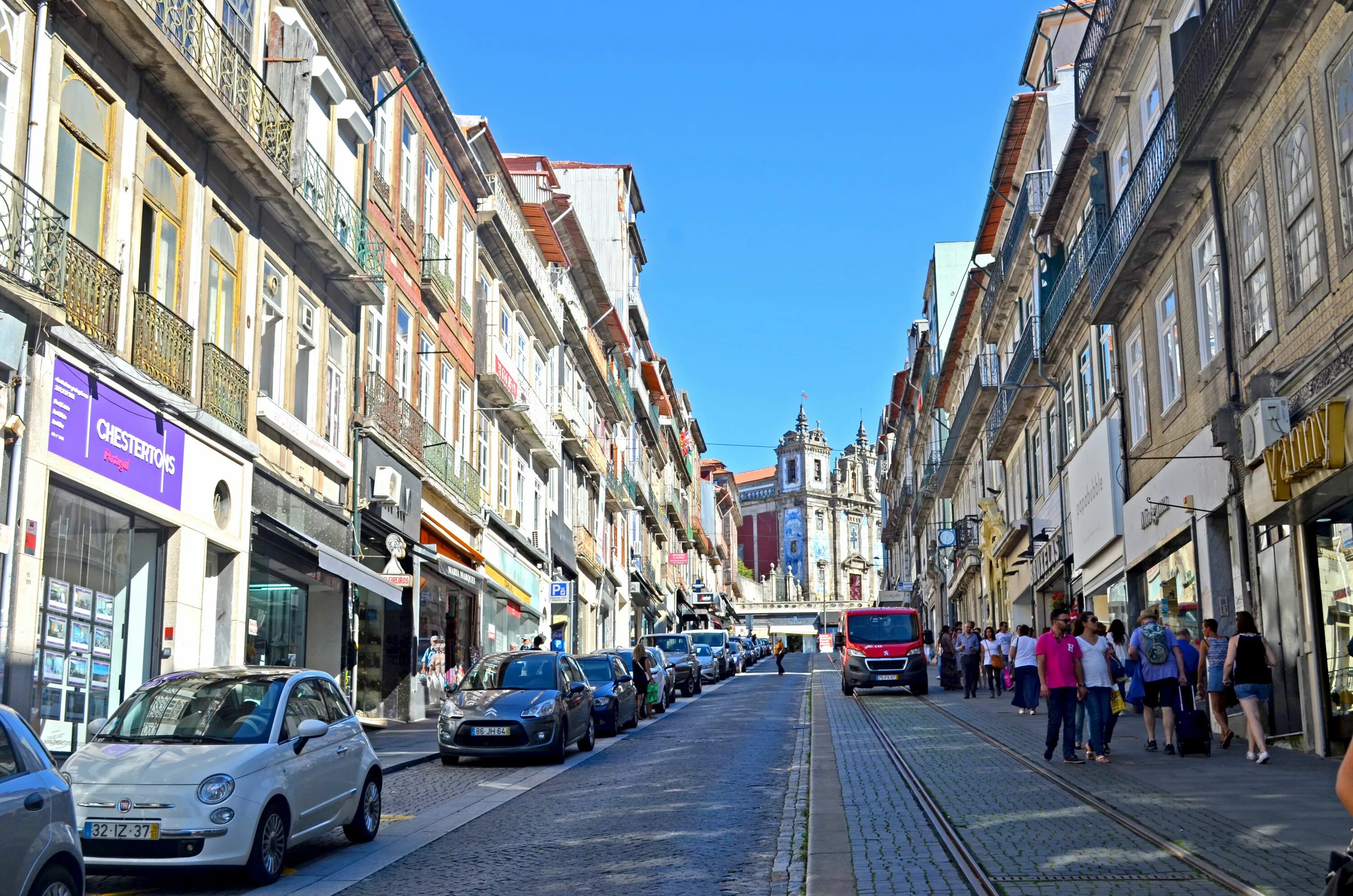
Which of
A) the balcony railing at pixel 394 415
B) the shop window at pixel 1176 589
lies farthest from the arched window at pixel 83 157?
the shop window at pixel 1176 589

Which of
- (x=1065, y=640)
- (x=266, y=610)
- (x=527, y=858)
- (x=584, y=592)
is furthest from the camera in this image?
(x=584, y=592)

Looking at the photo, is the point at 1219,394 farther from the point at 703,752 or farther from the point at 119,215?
the point at 119,215

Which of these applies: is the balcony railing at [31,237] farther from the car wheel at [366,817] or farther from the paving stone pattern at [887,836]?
the paving stone pattern at [887,836]

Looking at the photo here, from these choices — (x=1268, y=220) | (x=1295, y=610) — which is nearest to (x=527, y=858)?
(x=1295, y=610)

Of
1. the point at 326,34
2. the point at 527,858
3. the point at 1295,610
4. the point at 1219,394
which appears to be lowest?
the point at 527,858

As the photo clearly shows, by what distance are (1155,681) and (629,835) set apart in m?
8.00

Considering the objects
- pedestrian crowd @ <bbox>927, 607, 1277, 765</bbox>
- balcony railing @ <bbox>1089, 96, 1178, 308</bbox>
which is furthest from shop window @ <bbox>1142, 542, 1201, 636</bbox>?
balcony railing @ <bbox>1089, 96, 1178, 308</bbox>

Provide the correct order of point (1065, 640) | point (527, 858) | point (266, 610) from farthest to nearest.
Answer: point (266, 610), point (1065, 640), point (527, 858)

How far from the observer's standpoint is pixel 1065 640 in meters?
15.0

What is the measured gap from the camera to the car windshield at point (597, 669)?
2350 centimetres

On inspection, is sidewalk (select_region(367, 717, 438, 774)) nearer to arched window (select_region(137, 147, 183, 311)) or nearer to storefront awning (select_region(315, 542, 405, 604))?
storefront awning (select_region(315, 542, 405, 604))

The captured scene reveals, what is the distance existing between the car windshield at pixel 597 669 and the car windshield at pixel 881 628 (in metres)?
10.7

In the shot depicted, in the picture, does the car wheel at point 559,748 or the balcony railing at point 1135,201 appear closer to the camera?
the car wheel at point 559,748

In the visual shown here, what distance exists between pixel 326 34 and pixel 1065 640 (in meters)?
15.0
